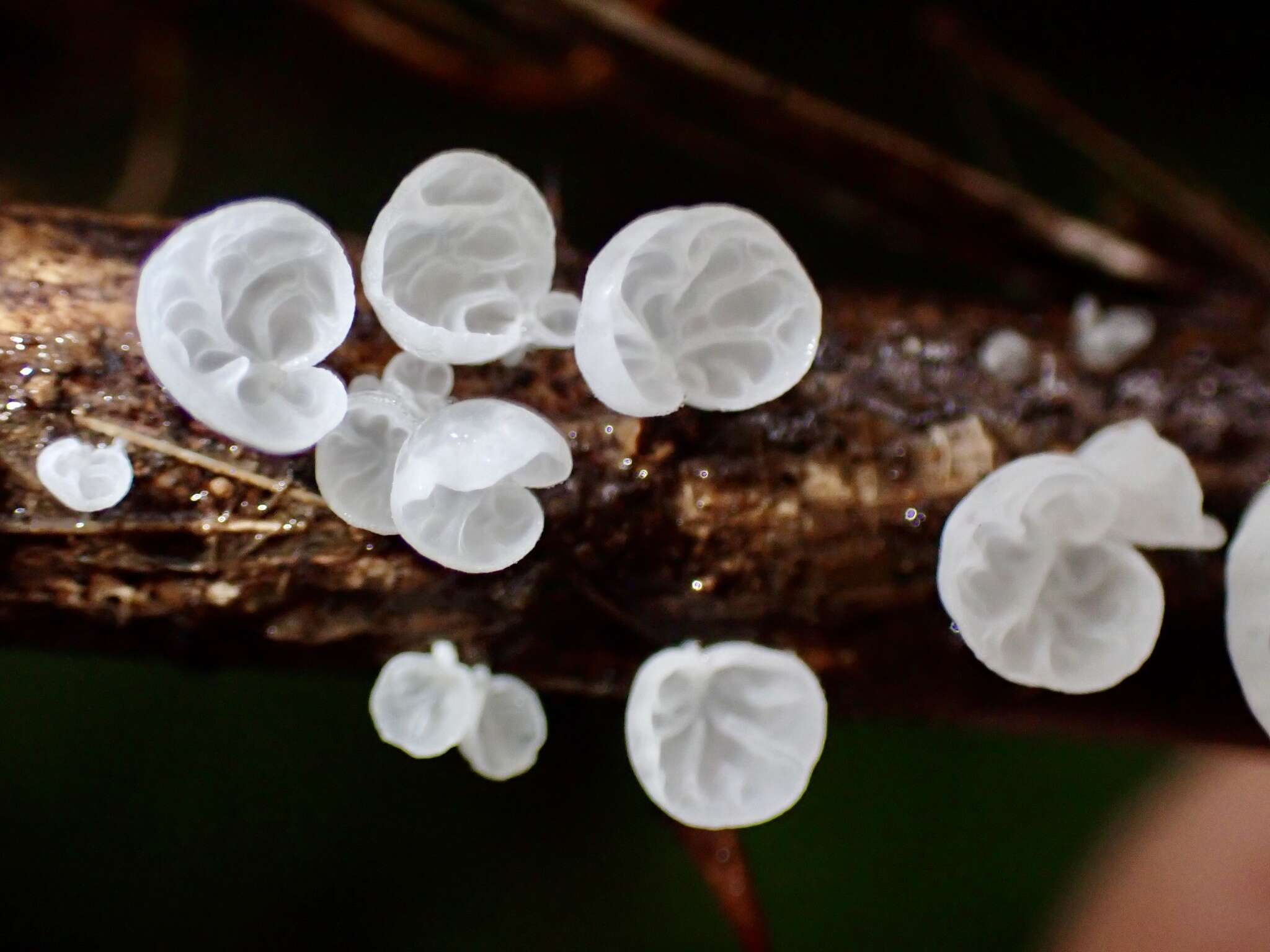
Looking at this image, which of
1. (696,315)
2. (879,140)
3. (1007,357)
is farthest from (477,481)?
(879,140)

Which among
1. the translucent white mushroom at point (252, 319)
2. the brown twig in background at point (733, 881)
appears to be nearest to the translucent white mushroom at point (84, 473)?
the translucent white mushroom at point (252, 319)

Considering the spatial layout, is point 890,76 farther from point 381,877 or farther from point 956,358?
point 381,877

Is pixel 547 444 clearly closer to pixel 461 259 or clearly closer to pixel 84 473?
pixel 461 259

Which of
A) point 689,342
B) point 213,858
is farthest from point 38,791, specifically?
point 689,342

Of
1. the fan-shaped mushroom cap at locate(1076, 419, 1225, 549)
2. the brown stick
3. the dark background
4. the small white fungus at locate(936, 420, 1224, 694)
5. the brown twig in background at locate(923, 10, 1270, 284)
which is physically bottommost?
the dark background

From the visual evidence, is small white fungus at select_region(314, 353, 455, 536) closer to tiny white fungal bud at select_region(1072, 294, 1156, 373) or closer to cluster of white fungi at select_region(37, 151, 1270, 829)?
cluster of white fungi at select_region(37, 151, 1270, 829)

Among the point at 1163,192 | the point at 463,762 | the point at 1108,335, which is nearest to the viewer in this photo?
the point at 1108,335

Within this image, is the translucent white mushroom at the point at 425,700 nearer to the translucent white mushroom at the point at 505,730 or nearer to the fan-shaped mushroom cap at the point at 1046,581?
the translucent white mushroom at the point at 505,730

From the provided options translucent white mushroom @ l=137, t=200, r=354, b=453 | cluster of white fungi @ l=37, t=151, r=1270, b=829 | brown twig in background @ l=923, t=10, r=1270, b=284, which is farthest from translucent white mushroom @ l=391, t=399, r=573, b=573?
brown twig in background @ l=923, t=10, r=1270, b=284
